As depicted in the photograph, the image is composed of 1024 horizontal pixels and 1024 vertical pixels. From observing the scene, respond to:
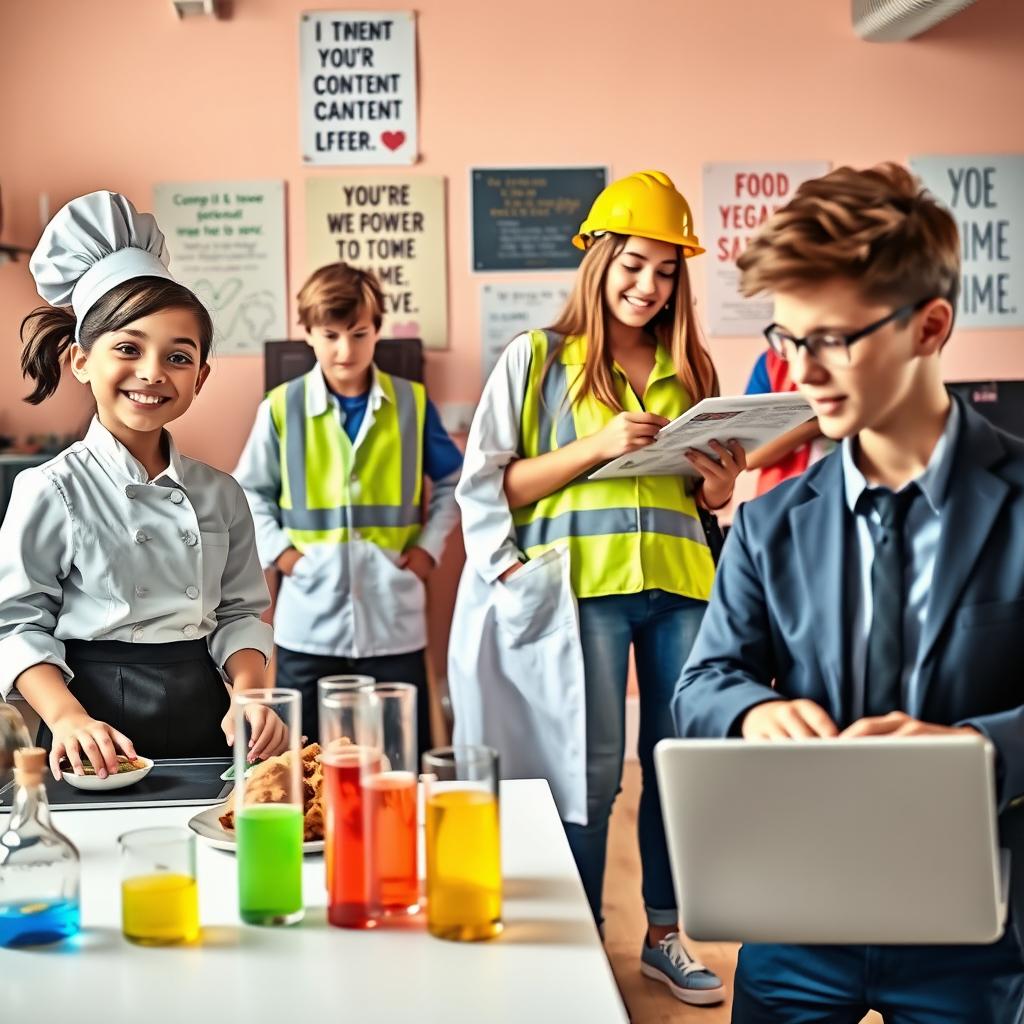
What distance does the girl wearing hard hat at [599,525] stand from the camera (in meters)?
2.38

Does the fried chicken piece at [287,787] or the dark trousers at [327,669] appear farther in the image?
the dark trousers at [327,669]

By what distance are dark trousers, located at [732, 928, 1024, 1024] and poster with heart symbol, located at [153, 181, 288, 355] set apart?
324 cm

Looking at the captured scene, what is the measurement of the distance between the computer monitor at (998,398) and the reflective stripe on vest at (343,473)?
181cm

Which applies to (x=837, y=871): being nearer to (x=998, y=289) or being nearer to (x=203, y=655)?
(x=203, y=655)

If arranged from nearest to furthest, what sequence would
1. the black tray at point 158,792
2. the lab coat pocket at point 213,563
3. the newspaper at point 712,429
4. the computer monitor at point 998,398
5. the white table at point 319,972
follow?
the white table at point 319,972 → the black tray at point 158,792 → the lab coat pocket at point 213,563 → the newspaper at point 712,429 → the computer monitor at point 998,398

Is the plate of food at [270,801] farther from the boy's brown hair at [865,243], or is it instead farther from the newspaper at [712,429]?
the newspaper at [712,429]

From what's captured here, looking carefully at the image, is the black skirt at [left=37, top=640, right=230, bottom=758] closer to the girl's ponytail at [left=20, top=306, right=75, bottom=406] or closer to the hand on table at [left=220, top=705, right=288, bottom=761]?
the girl's ponytail at [left=20, top=306, right=75, bottom=406]

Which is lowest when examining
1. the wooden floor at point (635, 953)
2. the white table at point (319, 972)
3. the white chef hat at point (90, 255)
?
the wooden floor at point (635, 953)

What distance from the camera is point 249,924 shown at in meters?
1.07

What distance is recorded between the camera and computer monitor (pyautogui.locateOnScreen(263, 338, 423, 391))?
3.96 meters

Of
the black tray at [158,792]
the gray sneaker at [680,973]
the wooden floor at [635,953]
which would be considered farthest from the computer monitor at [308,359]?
the black tray at [158,792]

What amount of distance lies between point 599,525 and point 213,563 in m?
0.81

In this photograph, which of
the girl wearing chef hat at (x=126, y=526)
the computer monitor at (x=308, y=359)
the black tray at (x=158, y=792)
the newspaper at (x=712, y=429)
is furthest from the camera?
the computer monitor at (x=308, y=359)

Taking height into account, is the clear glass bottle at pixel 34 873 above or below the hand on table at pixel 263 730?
below
